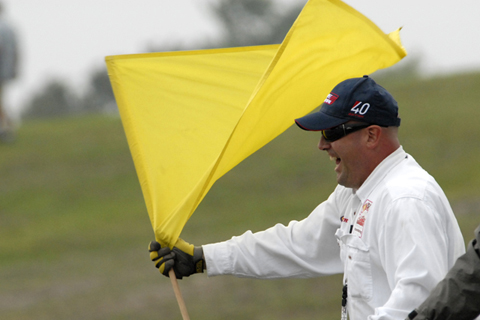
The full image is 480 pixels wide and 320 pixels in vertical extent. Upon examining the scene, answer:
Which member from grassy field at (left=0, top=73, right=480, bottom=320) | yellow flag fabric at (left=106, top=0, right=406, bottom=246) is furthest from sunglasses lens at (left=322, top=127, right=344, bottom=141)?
grassy field at (left=0, top=73, right=480, bottom=320)

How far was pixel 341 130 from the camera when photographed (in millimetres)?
3107

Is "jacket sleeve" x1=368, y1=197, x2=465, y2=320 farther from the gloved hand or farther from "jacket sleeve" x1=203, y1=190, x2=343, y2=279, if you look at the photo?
the gloved hand

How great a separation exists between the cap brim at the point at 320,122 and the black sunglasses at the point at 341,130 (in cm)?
2

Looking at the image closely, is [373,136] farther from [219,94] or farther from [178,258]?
[178,258]

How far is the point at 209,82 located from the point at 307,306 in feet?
14.8

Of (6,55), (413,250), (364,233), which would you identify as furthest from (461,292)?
(6,55)

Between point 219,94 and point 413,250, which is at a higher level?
point 219,94

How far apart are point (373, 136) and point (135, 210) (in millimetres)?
10114

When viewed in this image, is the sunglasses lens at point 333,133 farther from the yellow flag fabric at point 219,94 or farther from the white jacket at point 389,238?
the yellow flag fabric at point 219,94

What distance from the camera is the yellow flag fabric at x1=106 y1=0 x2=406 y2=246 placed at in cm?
349

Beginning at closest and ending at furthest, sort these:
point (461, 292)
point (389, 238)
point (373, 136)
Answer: point (461, 292)
point (389, 238)
point (373, 136)

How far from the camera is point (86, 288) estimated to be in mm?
9273

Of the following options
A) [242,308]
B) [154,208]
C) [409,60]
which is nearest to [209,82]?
[154,208]

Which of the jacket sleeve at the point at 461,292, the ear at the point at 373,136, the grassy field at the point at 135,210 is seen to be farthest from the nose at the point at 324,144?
the grassy field at the point at 135,210
